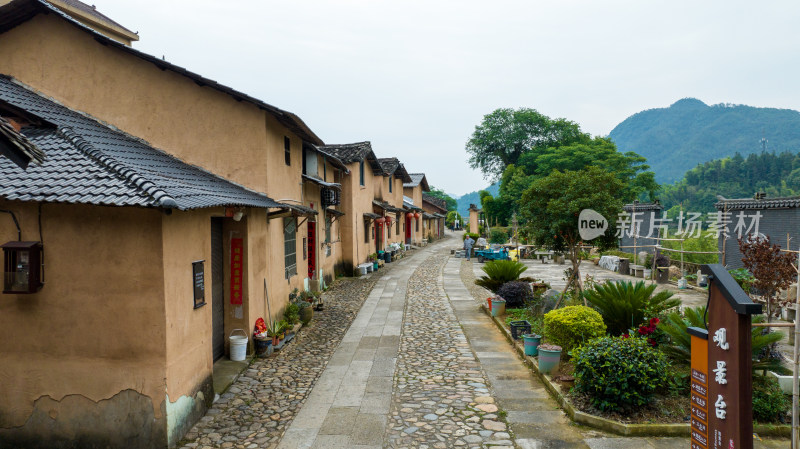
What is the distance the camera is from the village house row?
5.50 metres

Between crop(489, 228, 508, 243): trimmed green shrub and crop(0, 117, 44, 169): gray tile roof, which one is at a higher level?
crop(0, 117, 44, 169): gray tile roof

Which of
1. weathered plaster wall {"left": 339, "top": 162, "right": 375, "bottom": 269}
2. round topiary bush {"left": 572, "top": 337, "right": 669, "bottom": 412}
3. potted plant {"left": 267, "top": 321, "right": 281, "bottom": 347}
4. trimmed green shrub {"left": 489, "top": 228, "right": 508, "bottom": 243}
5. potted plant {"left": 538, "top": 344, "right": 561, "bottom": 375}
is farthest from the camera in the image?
trimmed green shrub {"left": 489, "top": 228, "right": 508, "bottom": 243}

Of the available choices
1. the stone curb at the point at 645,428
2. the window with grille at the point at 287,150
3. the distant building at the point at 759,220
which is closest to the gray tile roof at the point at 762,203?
the distant building at the point at 759,220

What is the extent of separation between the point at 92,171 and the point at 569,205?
29.7 ft

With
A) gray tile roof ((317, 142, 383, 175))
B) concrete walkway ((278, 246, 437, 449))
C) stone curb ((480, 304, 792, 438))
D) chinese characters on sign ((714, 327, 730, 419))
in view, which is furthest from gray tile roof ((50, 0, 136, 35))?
chinese characters on sign ((714, 327, 730, 419))

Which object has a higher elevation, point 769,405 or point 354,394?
point 769,405

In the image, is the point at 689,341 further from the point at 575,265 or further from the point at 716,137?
the point at 716,137

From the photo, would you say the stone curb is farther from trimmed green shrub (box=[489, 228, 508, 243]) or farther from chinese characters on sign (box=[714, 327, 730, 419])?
trimmed green shrub (box=[489, 228, 508, 243])

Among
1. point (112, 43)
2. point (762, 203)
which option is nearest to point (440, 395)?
point (112, 43)

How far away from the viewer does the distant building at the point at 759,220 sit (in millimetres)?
17781

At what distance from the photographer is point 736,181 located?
226ft

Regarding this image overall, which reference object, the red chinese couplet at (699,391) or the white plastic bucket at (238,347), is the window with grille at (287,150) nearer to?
the white plastic bucket at (238,347)

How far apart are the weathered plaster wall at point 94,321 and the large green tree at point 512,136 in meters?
48.4

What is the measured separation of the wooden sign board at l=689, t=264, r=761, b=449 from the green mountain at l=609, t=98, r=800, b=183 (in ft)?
489
